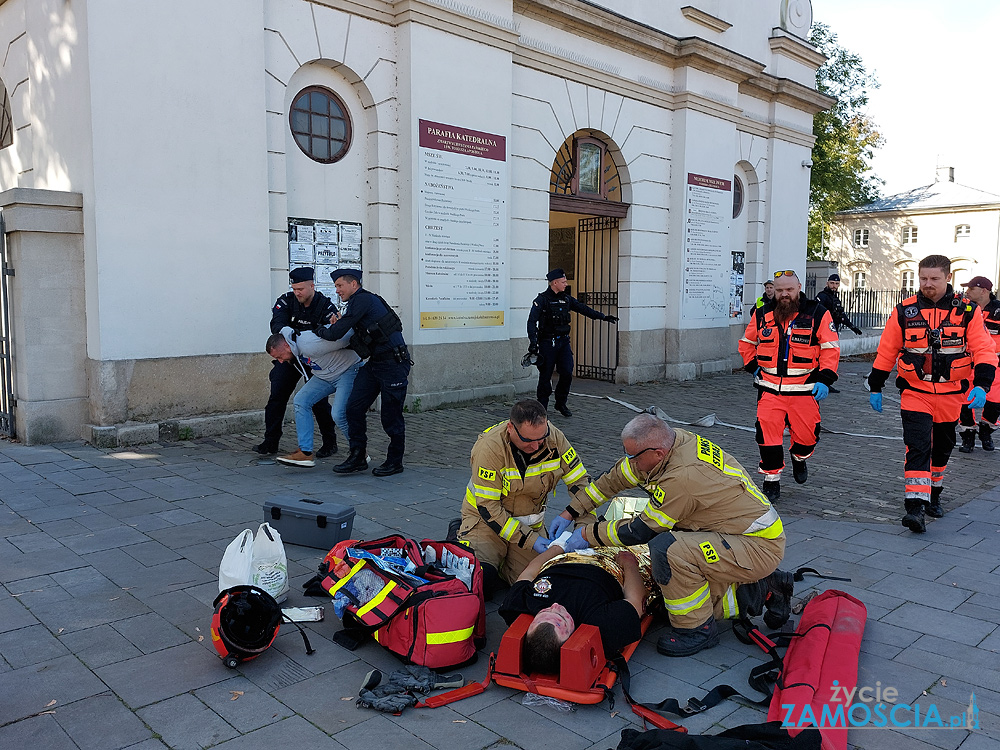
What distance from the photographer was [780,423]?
22.0 ft

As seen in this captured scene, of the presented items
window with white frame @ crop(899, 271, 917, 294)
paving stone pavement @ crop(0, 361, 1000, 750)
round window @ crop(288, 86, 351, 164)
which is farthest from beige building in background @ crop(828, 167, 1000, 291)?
paving stone pavement @ crop(0, 361, 1000, 750)

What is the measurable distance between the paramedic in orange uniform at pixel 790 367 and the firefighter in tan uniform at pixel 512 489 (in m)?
2.81

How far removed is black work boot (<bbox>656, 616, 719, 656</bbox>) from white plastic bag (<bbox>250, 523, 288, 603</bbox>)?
2042 millimetres

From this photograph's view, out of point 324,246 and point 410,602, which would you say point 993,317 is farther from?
point 410,602

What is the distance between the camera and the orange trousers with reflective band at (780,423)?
21.7 feet

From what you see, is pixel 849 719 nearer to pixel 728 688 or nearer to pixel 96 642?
pixel 728 688

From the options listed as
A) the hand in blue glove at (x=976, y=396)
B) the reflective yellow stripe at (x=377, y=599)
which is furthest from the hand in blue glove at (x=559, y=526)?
the hand in blue glove at (x=976, y=396)

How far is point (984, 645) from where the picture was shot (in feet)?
13.0

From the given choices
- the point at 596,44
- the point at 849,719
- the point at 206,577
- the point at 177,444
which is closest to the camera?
the point at 849,719

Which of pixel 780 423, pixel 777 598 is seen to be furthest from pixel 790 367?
pixel 777 598

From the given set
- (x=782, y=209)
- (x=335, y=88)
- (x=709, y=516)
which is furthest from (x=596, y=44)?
(x=709, y=516)

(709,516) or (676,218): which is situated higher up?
(676,218)

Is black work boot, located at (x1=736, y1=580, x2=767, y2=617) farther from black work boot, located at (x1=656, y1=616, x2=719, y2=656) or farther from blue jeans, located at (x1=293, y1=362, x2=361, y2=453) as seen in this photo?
blue jeans, located at (x1=293, y1=362, x2=361, y2=453)

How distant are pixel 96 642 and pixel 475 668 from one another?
6.10 ft
